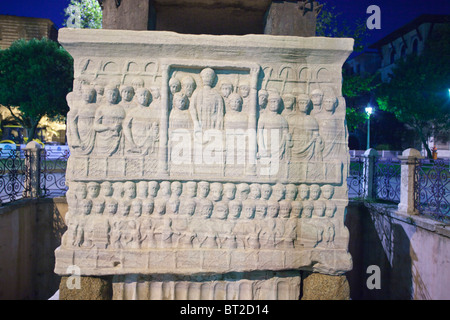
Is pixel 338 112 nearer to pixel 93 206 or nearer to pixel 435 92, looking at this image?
pixel 93 206

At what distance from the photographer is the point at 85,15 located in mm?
12102

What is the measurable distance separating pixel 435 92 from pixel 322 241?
1694 cm

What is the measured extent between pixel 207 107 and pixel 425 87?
17654 mm

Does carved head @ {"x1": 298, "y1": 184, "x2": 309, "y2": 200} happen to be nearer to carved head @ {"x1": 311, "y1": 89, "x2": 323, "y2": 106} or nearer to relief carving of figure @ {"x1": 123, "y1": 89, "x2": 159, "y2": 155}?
carved head @ {"x1": 311, "y1": 89, "x2": 323, "y2": 106}

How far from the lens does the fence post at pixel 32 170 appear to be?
5.85m

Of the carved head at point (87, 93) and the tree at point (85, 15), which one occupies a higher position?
the tree at point (85, 15)

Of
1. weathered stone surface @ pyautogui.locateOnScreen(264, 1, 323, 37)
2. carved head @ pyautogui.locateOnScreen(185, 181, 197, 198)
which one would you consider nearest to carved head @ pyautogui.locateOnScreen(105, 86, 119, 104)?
carved head @ pyautogui.locateOnScreen(185, 181, 197, 198)

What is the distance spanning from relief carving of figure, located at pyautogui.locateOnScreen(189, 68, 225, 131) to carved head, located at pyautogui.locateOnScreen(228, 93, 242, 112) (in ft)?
0.36

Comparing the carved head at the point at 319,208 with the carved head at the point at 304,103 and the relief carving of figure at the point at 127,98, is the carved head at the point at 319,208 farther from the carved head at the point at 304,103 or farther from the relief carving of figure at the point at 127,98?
the relief carving of figure at the point at 127,98

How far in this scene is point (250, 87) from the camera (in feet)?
11.1

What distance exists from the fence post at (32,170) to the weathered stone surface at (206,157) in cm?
333

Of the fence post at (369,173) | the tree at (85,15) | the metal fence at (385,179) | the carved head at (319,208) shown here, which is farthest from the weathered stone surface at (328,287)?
the tree at (85,15)

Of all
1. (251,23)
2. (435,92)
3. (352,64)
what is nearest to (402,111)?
(435,92)

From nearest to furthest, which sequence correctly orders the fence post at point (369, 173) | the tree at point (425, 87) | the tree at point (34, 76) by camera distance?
the fence post at point (369, 173) < the tree at point (34, 76) < the tree at point (425, 87)
